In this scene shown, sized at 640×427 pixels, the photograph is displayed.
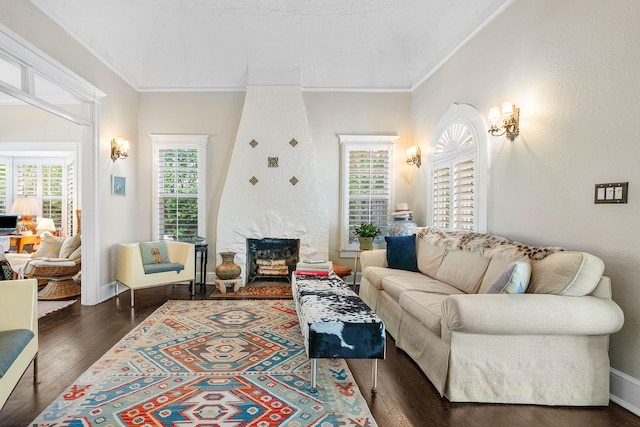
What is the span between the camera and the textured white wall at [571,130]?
93.0 inches

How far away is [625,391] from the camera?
2.36m

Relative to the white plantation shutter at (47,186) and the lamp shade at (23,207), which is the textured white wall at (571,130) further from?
the lamp shade at (23,207)

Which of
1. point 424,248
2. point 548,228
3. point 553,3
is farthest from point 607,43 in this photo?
point 424,248

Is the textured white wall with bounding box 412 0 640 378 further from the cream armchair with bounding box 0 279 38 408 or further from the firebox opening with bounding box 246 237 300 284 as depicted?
the cream armchair with bounding box 0 279 38 408

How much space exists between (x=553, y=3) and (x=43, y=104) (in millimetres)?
4936

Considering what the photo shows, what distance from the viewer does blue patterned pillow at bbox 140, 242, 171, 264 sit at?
16.6 feet

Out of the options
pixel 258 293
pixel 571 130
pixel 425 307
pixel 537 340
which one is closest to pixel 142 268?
pixel 258 293

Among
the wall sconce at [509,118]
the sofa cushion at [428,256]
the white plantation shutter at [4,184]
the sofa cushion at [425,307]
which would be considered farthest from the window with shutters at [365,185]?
the white plantation shutter at [4,184]

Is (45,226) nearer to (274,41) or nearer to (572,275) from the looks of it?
(274,41)

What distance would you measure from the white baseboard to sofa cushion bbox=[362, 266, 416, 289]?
1.94 m

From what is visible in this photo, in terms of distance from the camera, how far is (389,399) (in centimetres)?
241

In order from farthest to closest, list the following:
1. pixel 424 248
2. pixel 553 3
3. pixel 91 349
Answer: pixel 424 248 → pixel 91 349 → pixel 553 3

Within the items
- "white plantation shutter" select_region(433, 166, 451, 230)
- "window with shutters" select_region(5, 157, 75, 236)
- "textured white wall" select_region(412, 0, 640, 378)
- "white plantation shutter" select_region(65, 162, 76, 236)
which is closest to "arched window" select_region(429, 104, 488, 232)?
"white plantation shutter" select_region(433, 166, 451, 230)

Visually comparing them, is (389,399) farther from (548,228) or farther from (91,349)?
(91,349)
